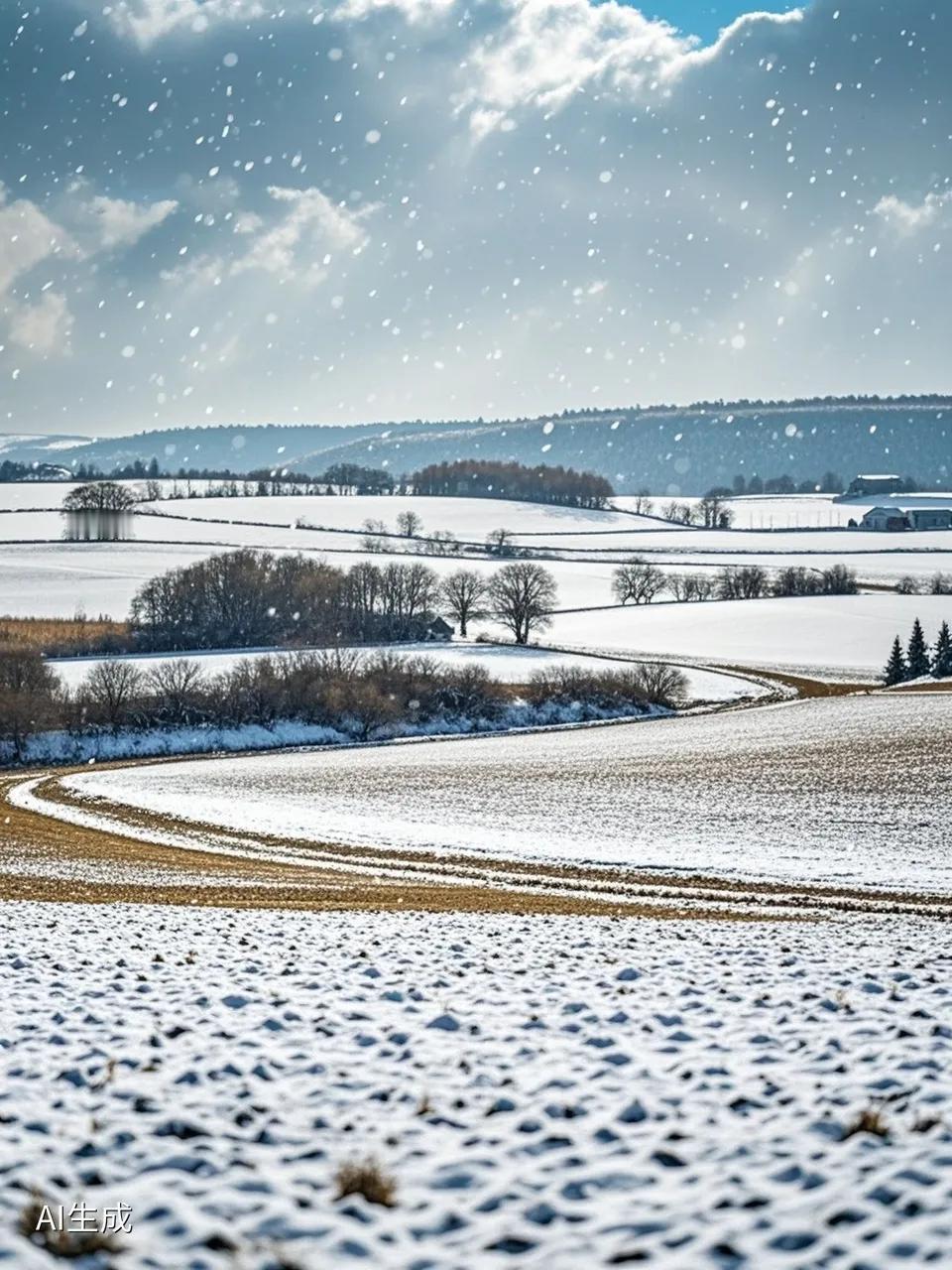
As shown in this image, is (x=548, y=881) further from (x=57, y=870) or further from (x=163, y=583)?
(x=163, y=583)

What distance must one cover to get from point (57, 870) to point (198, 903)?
828 cm

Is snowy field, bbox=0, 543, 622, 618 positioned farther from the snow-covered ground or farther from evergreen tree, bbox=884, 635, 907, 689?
evergreen tree, bbox=884, 635, 907, 689

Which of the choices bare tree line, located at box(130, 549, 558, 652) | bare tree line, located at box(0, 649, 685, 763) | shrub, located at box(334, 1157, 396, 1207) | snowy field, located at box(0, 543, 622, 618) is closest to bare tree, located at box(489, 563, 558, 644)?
bare tree line, located at box(130, 549, 558, 652)

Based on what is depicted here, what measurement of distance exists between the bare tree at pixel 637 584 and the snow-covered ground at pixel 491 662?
4089 cm

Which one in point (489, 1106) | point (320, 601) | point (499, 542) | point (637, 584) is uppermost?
point (499, 542)

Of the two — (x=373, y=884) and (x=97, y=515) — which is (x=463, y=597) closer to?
(x=97, y=515)

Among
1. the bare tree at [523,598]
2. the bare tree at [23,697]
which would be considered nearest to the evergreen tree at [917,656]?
the bare tree at [523,598]

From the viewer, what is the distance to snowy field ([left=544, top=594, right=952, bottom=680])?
111188mm

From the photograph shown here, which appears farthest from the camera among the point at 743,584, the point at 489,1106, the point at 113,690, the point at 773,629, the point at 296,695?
the point at 743,584

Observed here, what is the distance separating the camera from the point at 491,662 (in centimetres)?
10194

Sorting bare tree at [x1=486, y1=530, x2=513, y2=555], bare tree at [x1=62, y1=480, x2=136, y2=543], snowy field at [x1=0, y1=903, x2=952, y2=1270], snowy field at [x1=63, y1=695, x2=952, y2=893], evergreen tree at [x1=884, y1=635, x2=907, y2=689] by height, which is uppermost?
bare tree at [x1=62, y1=480, x2=136, y2=543]

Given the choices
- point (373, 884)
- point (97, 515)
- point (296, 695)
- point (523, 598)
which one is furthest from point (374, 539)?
point (373, 884)

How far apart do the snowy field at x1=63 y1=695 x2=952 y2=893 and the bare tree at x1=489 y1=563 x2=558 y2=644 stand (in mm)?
48911

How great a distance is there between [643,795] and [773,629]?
266ft
